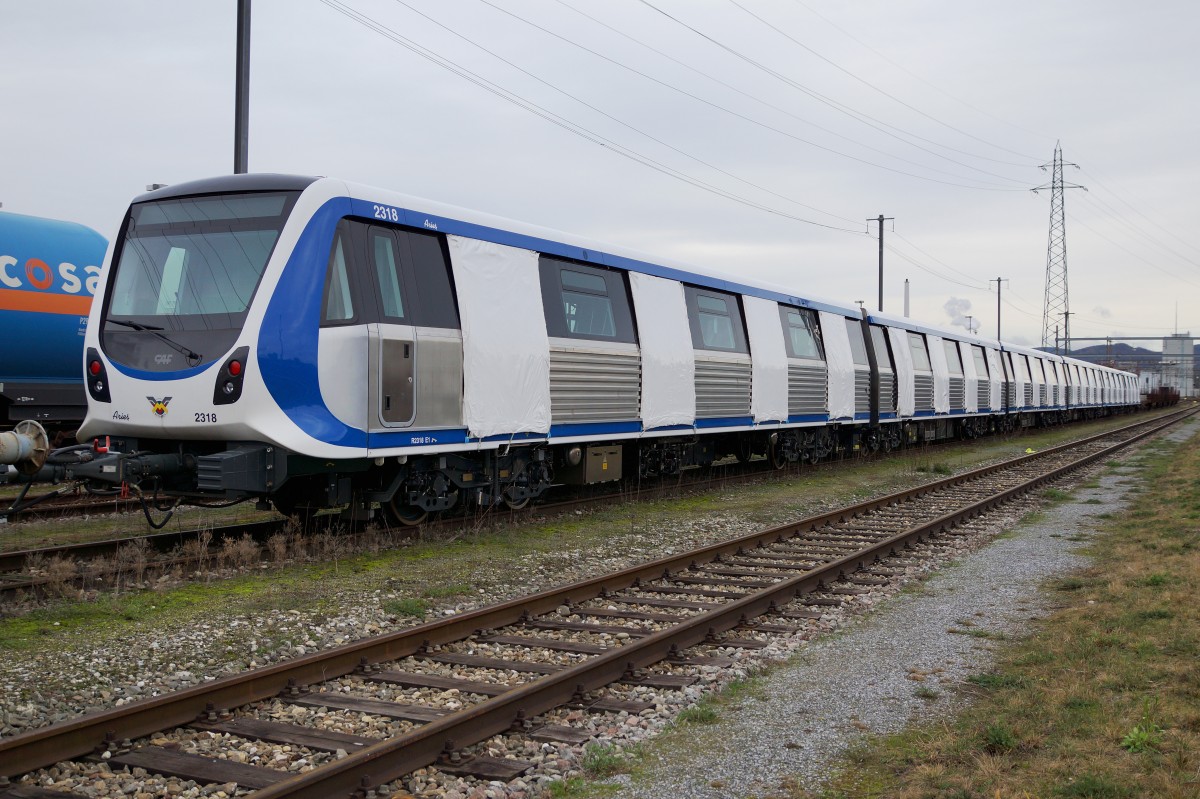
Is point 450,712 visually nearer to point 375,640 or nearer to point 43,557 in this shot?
point 375,640

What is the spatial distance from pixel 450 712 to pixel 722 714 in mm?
1421

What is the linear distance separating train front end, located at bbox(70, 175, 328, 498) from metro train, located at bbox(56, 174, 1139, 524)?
2 cm

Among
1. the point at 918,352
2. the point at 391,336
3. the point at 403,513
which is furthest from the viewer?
the point at 918,352

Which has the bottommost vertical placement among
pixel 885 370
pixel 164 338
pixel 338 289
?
pixel 164 338

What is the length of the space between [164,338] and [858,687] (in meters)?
6.36

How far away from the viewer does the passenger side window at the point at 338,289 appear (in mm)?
8656

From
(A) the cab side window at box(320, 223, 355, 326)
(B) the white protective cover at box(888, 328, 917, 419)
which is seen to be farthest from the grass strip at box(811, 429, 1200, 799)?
(B) the white protective cover at box(888, 328, 917, 419)

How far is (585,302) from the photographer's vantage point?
12250 mm

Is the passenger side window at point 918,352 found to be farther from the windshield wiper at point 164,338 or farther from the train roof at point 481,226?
the windshield wiper at point 164,338

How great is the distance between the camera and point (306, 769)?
431cm

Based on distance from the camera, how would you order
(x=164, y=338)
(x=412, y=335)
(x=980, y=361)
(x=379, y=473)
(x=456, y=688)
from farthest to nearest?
(x=980, y=361) → (x=379, y=473) → (x=412, y=335) → (x=164, y=338) → (x=456, y=688)

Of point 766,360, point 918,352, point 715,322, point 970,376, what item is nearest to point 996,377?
point 970,376

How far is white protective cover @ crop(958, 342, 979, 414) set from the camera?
28789mm

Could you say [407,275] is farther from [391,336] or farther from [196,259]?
[196,259]
